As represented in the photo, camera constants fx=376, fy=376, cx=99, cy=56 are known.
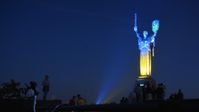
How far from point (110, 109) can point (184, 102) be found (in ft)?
2.46

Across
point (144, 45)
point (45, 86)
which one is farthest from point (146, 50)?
point (45, 86)

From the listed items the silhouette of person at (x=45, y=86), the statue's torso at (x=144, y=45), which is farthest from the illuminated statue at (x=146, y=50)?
the silhouette of person at (x=45, y=86)

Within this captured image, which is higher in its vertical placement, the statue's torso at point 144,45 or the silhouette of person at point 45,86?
the statue's torso at point 144,45

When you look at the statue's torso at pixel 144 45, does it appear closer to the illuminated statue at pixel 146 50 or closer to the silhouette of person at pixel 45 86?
the illuminated statue at pixel 146 50

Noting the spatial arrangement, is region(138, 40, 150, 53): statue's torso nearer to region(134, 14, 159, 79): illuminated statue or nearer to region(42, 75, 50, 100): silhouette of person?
region(134, 14, 159, 79): illuminated statue

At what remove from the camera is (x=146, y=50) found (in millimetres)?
58031

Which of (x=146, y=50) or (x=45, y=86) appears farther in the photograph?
(x=146, y=50)

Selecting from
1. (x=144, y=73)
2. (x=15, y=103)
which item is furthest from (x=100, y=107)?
(x=144, y=73)

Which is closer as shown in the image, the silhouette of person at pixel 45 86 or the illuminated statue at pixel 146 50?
the silhouette of person at pixel 45 86

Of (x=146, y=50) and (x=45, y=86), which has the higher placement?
(x=146, y=50)

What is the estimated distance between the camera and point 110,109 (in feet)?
9.68

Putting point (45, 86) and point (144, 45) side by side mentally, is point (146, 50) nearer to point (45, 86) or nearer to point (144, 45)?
point (144, 45)

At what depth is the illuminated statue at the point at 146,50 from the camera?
183 feet

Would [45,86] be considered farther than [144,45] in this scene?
No
